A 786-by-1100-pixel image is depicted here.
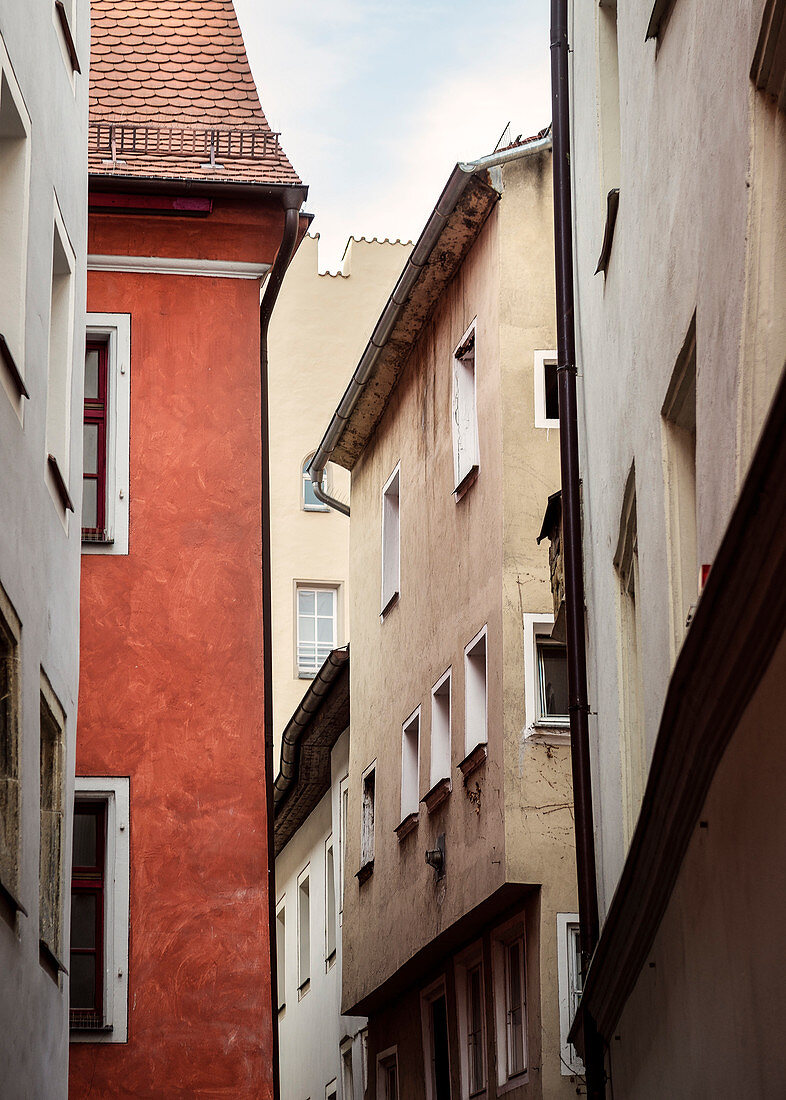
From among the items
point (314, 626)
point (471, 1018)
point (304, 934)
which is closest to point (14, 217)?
point (471, 1018)

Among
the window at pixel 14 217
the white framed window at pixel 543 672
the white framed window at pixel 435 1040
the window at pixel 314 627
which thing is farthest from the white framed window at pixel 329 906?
the window at pixel 14 217

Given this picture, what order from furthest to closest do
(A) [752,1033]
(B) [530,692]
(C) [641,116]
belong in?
(B) [530,692] → (C) [641,116] → (A) [752,1033]

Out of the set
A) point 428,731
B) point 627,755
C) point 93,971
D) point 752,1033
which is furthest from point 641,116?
point 428,731

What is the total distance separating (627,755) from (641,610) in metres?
1.31

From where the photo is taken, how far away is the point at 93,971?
46.7ft

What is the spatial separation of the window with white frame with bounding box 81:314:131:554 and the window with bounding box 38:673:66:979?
3.89 metres

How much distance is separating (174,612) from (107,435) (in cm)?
169

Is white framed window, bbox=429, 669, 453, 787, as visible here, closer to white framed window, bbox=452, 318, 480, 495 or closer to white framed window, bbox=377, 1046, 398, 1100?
white framed window, bbox=452, 318, 480, 495

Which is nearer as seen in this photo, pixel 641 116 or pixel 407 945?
pixel 641 116

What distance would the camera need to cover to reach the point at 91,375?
15938 mm

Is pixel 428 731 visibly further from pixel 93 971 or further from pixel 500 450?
pixel 93 971

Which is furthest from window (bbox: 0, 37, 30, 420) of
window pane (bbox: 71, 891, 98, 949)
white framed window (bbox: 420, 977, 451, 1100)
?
white framed window (bbox: 420, 977, 451, 1100)

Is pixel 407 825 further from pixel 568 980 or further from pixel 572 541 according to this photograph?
pixel 572 541

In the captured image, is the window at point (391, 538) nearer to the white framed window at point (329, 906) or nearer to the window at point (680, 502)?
the white framed window at point (329, 906)
